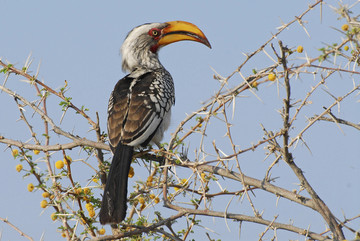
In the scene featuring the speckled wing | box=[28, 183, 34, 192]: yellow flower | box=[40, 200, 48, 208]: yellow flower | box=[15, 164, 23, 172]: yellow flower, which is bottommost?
box=[40, 200, 48, 208]: yellow flower

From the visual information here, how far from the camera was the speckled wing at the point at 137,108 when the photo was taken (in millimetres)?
3668

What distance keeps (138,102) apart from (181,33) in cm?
184

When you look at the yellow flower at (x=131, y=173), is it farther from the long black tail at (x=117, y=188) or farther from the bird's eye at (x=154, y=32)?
the bird's eye at (x=154, y=32)

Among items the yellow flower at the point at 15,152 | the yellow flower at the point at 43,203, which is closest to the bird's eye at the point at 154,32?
the yellow flower at the point at 15,152

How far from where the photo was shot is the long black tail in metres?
3.13

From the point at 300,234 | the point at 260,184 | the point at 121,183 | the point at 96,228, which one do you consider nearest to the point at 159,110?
the point at 121,183

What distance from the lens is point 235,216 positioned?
266 centimetres

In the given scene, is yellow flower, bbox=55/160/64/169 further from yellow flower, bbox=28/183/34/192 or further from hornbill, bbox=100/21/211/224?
hornbill, bbox=100/21/211/224

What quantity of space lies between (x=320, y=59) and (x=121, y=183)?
1.48 meters

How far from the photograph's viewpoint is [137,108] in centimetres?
390

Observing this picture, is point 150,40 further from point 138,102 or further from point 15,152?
point 15,152

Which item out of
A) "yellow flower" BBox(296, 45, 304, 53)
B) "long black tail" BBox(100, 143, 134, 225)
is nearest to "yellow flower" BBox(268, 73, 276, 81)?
"yellow flower" BBox(296, 45, 304, 53)

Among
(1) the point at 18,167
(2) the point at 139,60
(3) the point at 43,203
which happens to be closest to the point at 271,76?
(3) the point at 43,203

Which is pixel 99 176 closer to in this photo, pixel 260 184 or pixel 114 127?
pixel 114 127
